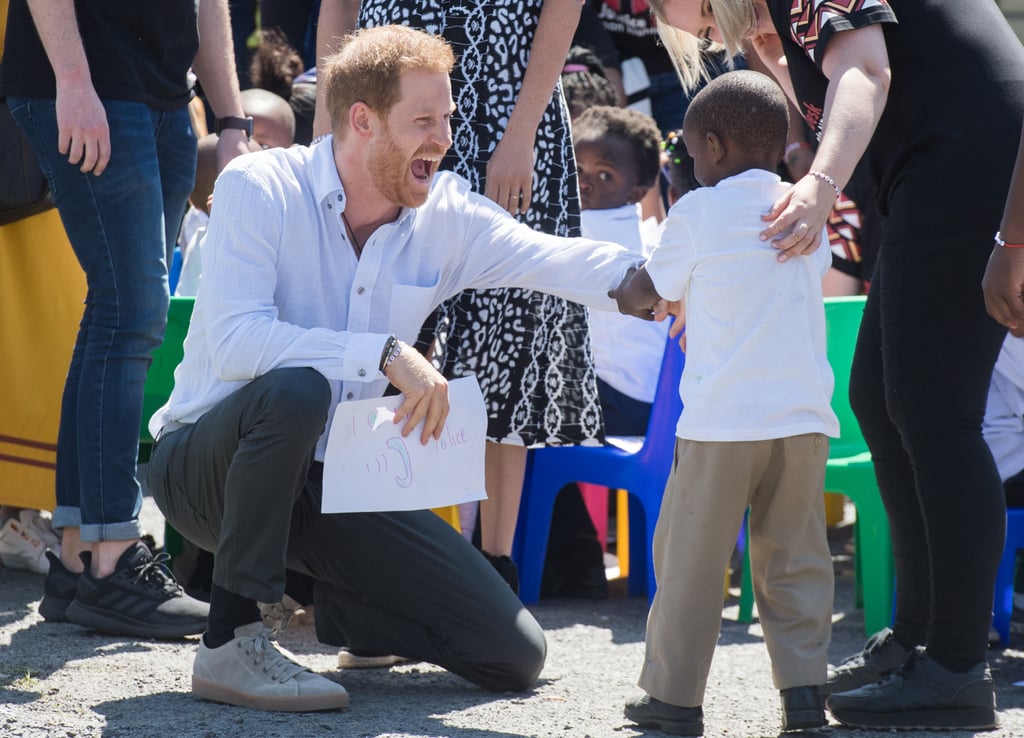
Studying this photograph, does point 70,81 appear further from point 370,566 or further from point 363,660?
point 363,660

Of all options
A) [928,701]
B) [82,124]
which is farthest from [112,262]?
[928,701]

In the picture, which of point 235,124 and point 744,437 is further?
point 235,124

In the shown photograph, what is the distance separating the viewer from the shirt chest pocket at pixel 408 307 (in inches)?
111

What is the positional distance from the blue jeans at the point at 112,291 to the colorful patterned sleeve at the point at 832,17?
5.04 feet

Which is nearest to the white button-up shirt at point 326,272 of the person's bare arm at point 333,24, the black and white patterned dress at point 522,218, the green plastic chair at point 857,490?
the black and white patterned dress at point 522,218

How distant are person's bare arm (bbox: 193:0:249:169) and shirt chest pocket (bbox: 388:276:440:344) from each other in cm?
92

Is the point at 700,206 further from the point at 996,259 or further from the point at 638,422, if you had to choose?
the point at 638,422

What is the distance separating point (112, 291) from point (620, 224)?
1.76 meters

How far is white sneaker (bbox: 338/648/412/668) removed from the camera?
3.05m

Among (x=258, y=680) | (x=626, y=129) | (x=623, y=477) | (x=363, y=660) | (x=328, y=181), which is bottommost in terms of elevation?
(x=363, y=660)

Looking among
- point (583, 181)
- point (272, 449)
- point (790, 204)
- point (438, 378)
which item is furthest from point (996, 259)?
point (583, 181)

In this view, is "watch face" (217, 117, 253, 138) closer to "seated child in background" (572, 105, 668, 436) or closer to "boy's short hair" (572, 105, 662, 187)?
"seated child in background" (572, 105, 668, 436)

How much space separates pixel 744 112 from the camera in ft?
8.32

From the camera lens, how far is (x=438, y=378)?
8.77 feet
